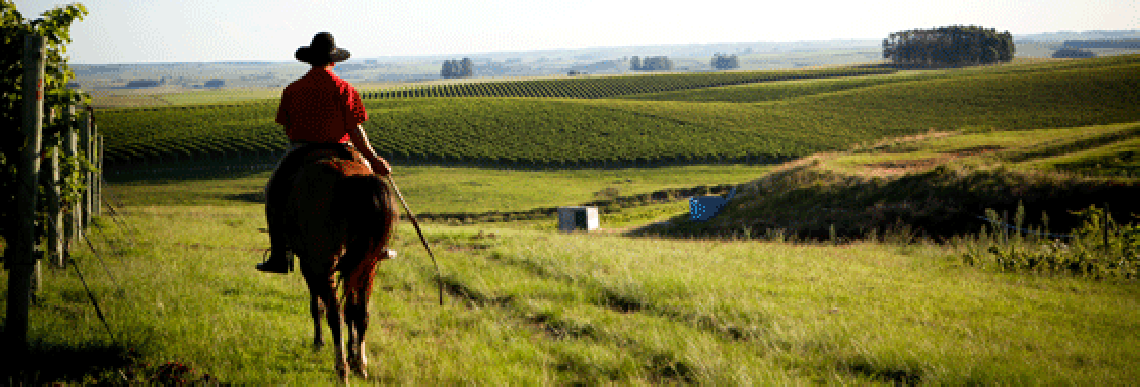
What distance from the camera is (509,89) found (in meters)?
158

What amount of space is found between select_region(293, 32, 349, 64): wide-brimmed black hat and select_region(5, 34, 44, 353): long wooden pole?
2.17 metres

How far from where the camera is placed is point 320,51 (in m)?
6.52

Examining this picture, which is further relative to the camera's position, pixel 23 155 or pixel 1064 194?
pixel 1064 194

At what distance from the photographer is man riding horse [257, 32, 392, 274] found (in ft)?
20.6

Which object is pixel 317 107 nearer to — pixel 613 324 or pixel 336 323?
pixel 336 323

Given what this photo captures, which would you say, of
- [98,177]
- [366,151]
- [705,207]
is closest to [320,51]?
[366,151]

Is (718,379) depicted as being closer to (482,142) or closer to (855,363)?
(855,363)

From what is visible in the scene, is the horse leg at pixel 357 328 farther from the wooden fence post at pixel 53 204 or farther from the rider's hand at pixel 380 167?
the wooden fence post at pixel 53 204

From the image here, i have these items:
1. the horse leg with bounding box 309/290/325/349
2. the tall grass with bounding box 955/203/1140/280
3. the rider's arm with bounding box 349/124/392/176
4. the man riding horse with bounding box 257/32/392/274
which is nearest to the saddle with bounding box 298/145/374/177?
the man riding horse with bounding box 257/32/392/274

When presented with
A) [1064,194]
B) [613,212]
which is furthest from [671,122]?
[1064,194]

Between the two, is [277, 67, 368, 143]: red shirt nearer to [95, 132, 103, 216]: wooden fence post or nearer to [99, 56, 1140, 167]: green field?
[95, 132, 103, 216]: wooden fence post

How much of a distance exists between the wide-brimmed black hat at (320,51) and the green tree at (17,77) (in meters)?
2.89

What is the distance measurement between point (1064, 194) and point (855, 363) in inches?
836

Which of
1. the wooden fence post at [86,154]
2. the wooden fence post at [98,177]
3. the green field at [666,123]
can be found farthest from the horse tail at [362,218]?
the green field at [666,123]
